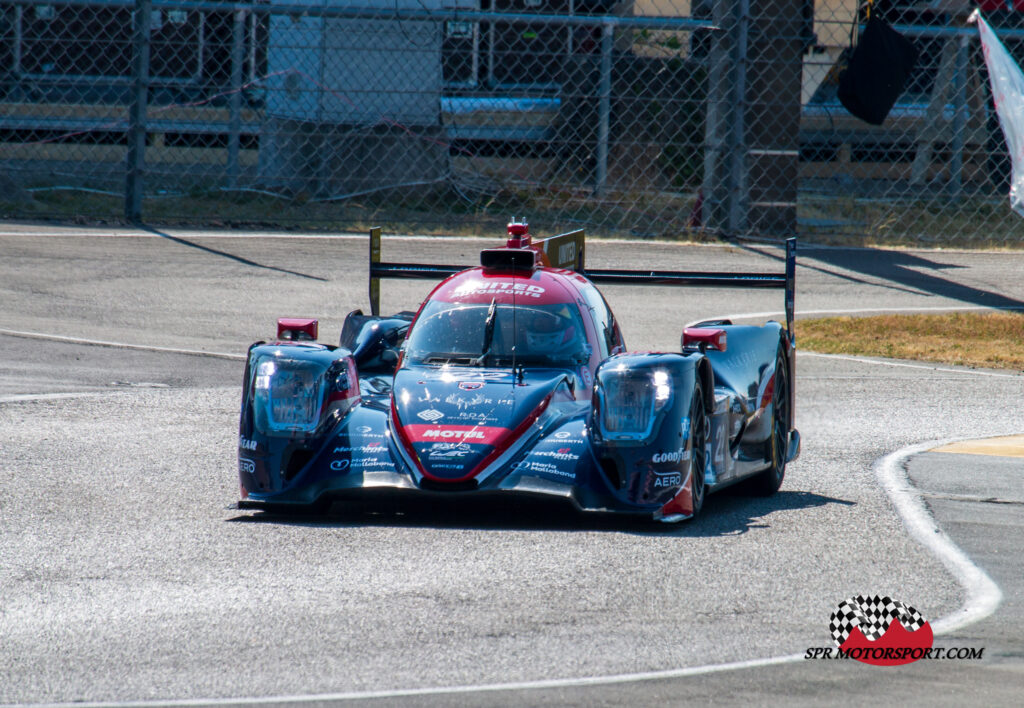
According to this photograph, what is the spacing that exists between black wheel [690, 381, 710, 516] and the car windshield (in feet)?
2.71

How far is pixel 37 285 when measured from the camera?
1345 cm

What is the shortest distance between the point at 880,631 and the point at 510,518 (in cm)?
200

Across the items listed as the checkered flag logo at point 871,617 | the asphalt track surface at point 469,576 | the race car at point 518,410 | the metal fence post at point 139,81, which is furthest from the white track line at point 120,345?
the checkered flag logo at point 871,617

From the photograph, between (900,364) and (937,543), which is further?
(900,364)

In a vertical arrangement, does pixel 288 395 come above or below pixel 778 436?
above

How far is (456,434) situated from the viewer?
6.02m

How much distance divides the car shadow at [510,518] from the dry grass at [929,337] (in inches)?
220

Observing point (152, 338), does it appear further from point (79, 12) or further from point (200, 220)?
point (79, 12)

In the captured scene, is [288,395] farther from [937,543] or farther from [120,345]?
[120,345]

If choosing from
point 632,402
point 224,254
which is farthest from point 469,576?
point 224,254

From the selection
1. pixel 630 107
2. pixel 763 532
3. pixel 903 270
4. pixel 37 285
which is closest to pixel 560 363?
pixel 763 532

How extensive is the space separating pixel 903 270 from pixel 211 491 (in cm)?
1018

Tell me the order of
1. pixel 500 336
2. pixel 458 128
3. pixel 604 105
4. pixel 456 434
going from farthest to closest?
pixel 458 128
pixel 604 105
pixel 500 336
pixel 456 434

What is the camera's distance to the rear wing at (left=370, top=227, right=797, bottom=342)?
7.85 meters
